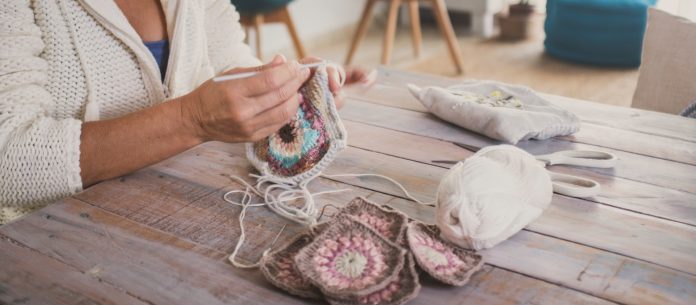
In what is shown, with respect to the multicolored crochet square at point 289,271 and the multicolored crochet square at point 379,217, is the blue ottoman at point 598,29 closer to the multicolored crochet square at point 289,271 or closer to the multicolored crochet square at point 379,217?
the multicolored crochet square at point 379,217

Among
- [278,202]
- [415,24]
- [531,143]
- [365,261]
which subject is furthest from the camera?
[415,24]

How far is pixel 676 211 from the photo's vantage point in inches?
40.0

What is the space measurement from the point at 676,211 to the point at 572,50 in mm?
3091

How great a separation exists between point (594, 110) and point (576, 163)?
1.11ft

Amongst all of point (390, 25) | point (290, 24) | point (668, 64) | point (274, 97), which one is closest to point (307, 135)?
point (274, 97)

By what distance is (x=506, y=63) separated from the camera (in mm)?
4004

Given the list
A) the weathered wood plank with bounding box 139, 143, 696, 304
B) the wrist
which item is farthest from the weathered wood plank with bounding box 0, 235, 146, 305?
the wrist

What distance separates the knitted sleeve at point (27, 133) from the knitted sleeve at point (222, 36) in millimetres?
444

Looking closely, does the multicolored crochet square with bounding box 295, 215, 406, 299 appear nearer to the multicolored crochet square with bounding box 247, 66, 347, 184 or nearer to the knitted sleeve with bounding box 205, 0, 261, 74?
the multicolored crochet square with bounding box 247, 66, 347, 184

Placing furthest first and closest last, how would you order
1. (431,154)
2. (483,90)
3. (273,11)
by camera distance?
(273,11), (483,90), (431,154)

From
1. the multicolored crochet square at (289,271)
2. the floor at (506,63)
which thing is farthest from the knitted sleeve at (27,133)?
the floor at (506,63)

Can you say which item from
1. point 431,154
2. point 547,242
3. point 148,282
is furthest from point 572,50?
point 148,282

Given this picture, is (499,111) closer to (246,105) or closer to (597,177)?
(597,177)

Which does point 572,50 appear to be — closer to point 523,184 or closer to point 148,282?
point 523,184
